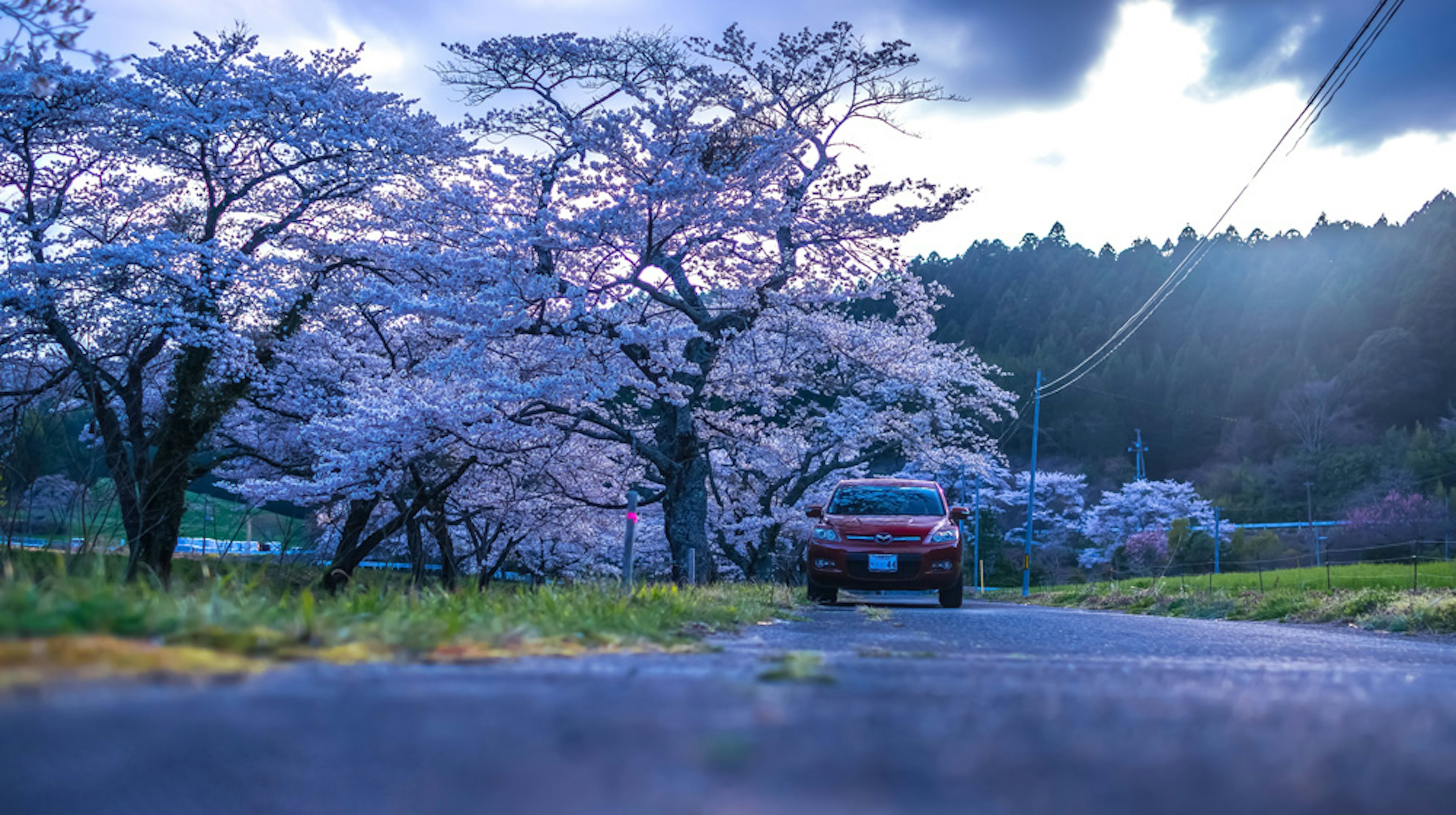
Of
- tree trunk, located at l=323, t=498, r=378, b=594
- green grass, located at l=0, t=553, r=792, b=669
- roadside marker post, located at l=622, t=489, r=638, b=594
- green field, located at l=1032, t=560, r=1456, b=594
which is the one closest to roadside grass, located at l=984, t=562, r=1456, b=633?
green field, located at l=1032, t=560, r=1456, b=594

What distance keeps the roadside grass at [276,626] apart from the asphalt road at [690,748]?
0.16m

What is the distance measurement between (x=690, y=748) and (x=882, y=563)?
1261 cm

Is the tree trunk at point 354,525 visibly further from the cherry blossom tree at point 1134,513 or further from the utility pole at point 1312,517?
the cherry blossom tree at point 1134,513

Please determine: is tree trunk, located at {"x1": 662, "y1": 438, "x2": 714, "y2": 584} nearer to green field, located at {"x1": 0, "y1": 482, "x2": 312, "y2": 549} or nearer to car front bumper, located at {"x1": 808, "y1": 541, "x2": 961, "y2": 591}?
car front bumper, located at {"x1": 808, "y1": 541, "x2": 961, "y2": 591}

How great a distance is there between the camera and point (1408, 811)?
1.05 m

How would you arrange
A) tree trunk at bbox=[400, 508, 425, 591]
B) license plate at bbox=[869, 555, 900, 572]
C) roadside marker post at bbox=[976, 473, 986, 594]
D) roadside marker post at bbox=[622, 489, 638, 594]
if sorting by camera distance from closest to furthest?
1. roadside marker post at bbox=[622, 489, 638, 594]
2. tree trunk at bbox=[400, 508, 425, 591]
3. license plate at bbox=[869, 555, 900, 572]
4. roadside marker post at bbox=[976, 473, 986, 594]

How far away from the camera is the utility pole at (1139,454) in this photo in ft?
244

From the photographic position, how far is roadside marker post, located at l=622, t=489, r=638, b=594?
28.0 ft

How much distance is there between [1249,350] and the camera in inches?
3260

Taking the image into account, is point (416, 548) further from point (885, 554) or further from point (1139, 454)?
point (1139, 454)

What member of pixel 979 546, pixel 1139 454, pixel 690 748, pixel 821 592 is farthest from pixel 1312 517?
pixel 690 748

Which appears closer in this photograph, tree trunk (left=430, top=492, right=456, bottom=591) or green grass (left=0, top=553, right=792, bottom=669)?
green grass (left=0, top=553, right=792, bottom=669)

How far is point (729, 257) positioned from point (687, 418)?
2966 millimetres

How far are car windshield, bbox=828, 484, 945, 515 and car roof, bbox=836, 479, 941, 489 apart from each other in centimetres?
3
